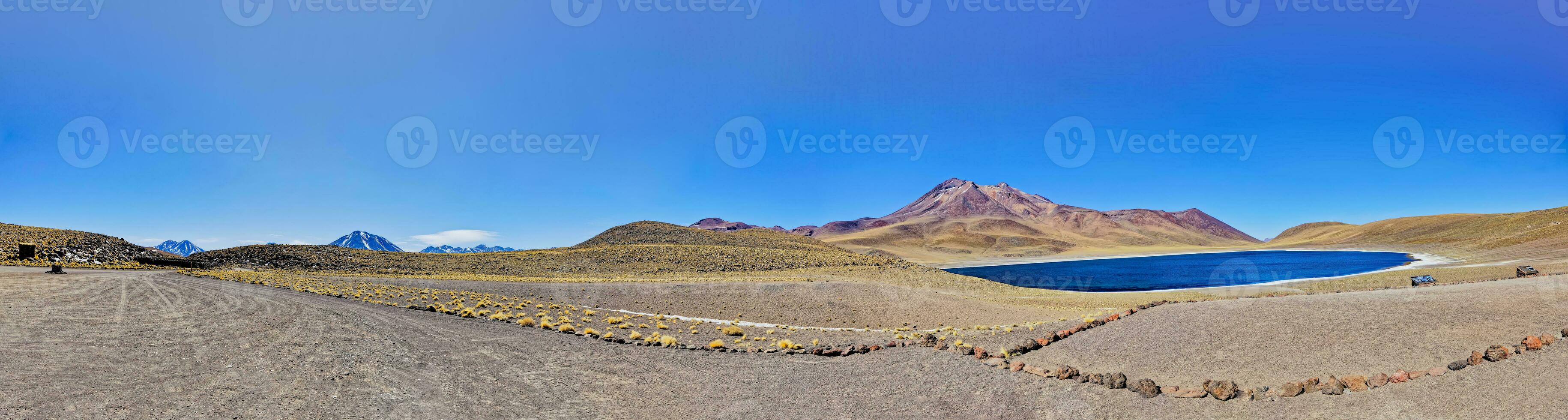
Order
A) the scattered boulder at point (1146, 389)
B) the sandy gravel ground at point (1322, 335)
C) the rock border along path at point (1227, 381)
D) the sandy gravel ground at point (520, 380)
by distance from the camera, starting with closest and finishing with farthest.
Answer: the sandy gravel ground at point (520, 380) < the rock border along path at point (1227, 381) < the scattered boulder at point (1146, 389) < the sandy gravel ground at point (1322, 335)

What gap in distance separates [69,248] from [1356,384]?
56984mm

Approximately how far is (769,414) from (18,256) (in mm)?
45765

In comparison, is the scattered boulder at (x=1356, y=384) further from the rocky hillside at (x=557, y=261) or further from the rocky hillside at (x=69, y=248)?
the rocky hillside at (x=69, y=248)

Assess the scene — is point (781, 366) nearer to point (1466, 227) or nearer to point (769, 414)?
point (769, 414)

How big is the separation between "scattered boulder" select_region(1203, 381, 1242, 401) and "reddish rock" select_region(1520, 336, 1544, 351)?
3273mm

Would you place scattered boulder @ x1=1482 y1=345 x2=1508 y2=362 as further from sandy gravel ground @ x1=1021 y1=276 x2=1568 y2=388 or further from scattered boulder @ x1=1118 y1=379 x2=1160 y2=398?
scattered boulder @ x1=1118 y1=379 x2=1160 y2=398

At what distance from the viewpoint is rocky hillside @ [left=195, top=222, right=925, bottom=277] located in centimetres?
4344

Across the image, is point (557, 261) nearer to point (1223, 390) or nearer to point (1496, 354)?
point (1223, 390)

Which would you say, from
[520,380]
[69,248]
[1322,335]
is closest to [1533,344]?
[1322,335]

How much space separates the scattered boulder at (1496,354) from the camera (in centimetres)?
630

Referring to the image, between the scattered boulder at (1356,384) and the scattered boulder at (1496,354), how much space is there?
145 centimetres

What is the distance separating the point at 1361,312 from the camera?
8.89 m

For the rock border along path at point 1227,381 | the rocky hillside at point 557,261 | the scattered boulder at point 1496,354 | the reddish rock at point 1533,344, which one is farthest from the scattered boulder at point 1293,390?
the rocky hillside at point 557,261

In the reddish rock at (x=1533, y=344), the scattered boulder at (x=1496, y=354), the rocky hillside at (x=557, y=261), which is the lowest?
the scattered boulder at (x=1496, y=354)
